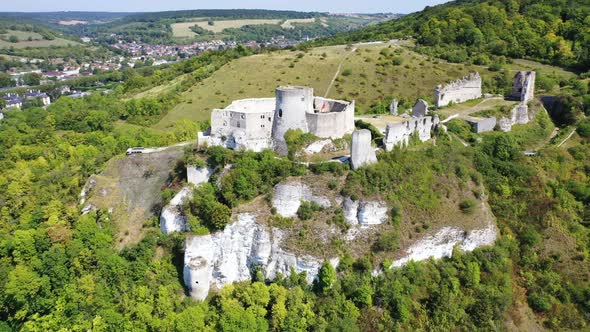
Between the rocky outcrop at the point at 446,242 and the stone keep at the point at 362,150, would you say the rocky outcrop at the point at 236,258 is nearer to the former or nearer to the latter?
the rocky outcrop at the point at 446,242

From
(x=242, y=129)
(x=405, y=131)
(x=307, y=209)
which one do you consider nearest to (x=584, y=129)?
(x=405, y=131)

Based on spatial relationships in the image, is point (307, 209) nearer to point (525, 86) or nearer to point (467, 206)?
point (467, 206)

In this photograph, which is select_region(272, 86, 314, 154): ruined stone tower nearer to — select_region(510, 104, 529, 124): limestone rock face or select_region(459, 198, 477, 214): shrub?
select_region(459, 198, 477, 214): shrub

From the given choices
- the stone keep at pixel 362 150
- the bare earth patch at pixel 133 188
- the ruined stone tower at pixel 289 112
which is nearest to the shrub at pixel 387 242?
the stone keep at pixel 362 150

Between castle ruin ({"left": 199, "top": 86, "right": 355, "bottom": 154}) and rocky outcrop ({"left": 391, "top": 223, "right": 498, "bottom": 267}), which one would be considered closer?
rocky outcrop ({"left": 391, "top": 223, "right": 498, "bottom": 267})

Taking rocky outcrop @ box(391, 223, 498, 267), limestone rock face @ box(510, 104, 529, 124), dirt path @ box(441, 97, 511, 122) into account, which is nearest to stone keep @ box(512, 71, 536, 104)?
dirt path @ box(441, 97, 511, 122)
